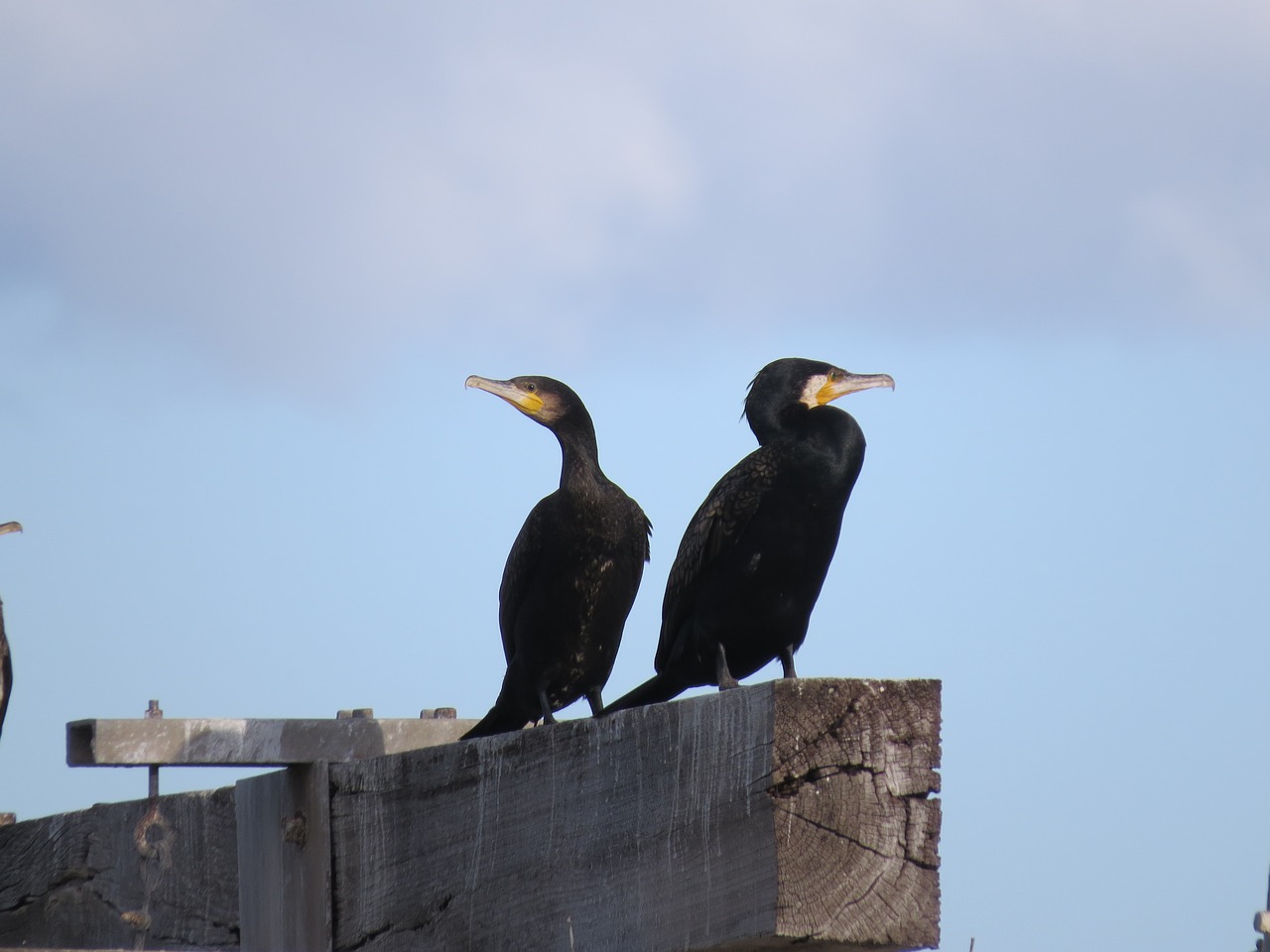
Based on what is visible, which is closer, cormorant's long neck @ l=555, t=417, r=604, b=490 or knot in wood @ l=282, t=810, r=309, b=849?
knot in wood @ l=282, t=810, r=309, b=849

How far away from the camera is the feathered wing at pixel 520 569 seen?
526 cm

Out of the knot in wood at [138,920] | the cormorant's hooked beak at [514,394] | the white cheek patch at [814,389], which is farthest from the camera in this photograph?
the cormorant's hooked beak at [514,394]

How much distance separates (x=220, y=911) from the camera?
2922 millimetres

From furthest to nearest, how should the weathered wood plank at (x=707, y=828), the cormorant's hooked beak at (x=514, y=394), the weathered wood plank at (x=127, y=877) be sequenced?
the cormorant's hooked beak at (x=514, y=394) → the weathered wood plank at (x=127, y=877) → the weathered wood plank at (x=707, y=828)

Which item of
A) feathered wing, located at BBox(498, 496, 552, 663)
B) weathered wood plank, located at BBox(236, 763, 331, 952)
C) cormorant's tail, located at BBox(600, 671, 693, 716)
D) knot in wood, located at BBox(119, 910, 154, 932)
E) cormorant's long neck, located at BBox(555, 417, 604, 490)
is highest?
cormorant's long neck, located at BBox(555, 417, 604, 490)

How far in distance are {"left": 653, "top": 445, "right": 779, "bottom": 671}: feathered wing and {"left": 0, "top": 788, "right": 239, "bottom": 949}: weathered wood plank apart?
1862 mm

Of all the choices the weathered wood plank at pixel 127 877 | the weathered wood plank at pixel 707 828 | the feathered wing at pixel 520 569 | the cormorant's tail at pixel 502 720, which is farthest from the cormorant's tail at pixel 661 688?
the weathered wood plank at pixel 707 828

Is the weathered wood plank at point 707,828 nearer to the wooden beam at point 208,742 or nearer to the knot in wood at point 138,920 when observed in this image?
the wooden beam at point 208,742

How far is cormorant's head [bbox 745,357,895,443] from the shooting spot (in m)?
4.54

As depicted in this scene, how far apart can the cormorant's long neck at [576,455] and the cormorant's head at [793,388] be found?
2.26ft

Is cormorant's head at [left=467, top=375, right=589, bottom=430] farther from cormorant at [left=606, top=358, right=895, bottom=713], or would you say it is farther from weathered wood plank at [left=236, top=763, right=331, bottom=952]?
weathered wood plank at [left=236, top=763, right=331, bottom=952]

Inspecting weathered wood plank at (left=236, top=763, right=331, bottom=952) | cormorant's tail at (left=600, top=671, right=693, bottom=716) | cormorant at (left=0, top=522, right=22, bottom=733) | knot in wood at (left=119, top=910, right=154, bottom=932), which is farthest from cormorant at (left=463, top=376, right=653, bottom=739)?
cormorant at (left=0, top=522, right=22, bottom=733)

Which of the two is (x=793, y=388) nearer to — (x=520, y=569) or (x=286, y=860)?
(x=520, y=569)

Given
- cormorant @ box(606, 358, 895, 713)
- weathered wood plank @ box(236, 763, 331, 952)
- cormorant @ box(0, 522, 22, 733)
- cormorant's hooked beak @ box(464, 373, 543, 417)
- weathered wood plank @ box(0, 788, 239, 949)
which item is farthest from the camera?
cormorant @ box(0, 522, 22, 733)
